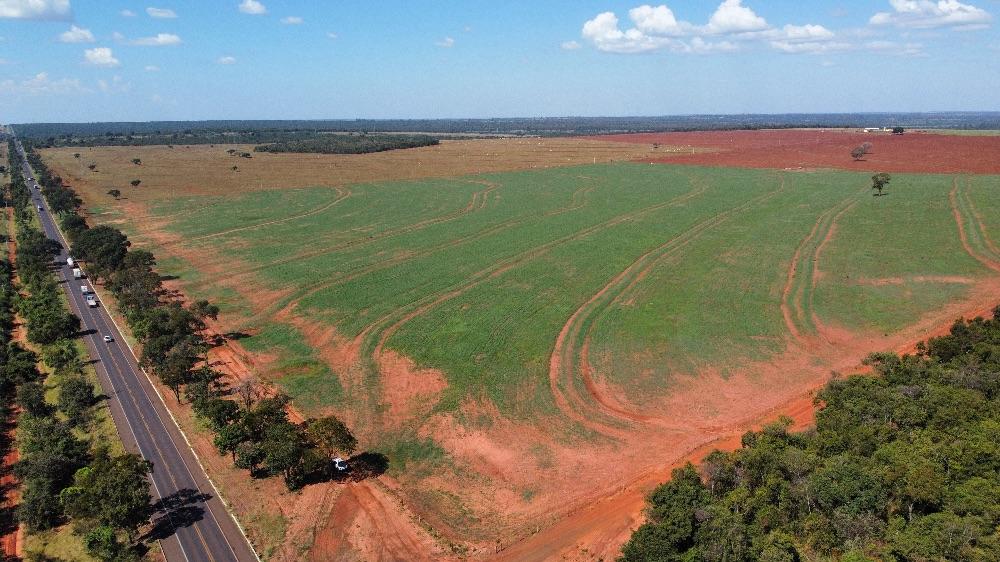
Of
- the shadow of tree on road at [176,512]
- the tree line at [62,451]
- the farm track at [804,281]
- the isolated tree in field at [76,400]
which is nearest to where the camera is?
the tree line at [62,451]

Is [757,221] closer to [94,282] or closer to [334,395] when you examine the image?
[334,395]

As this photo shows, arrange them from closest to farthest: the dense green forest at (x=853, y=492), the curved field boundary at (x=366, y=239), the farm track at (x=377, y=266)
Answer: the dense green forest at (x=853, y=492), the farm track at (x=377, y=266), the curved field boundary at (x=366, y=239)

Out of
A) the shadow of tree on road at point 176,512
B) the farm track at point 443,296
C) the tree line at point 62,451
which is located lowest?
the shadow of tree on road at point 176,512

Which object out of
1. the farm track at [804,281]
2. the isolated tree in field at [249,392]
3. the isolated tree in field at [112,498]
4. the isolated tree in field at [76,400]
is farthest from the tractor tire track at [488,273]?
the farm track at [804,281]

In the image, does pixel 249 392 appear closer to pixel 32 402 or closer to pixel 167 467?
pixel 167 467

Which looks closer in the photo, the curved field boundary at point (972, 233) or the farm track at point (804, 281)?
the farm track at point (804, 281)

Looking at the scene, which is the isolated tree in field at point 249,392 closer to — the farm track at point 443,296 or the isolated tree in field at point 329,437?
the farm track at point 443,296

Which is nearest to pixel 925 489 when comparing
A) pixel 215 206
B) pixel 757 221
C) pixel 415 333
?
pixel 415 333
